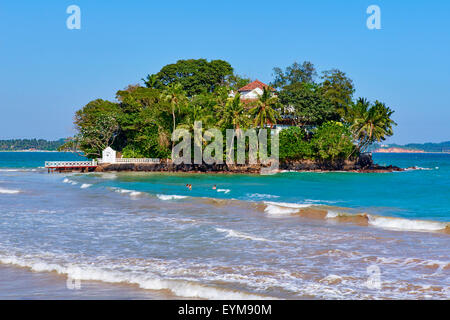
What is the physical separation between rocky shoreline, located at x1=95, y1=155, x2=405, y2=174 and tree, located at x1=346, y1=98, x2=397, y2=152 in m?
3.84

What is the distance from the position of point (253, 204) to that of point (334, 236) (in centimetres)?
989

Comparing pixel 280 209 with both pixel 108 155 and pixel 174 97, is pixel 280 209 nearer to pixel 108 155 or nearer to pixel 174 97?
pixel 174 97

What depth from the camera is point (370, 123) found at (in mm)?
66250

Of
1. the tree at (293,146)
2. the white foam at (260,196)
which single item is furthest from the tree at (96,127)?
the white foam at (260,196)

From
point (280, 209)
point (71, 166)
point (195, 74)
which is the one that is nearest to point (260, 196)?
point (280, 209)

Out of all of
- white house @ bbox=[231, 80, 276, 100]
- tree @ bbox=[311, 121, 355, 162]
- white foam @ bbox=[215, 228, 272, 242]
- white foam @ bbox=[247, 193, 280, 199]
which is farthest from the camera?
white house @ bbox=[231, 80, 276, 100]

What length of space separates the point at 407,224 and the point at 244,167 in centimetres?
4357

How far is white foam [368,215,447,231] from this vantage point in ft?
60.2

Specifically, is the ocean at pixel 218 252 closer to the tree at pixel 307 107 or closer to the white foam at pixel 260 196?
the white foam at pixel 260 196

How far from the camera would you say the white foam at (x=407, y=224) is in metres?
18.4

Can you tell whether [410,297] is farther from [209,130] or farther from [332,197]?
[209,130]

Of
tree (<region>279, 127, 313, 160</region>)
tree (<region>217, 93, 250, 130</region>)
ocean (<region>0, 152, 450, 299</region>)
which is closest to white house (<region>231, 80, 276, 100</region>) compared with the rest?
tree (<region>279, 127, 313, 160</region>)

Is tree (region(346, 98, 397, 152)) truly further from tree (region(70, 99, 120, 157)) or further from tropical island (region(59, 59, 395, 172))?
tree (region(70, 99, 120, 157))

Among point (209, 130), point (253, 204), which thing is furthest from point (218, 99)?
point (253, 204)
